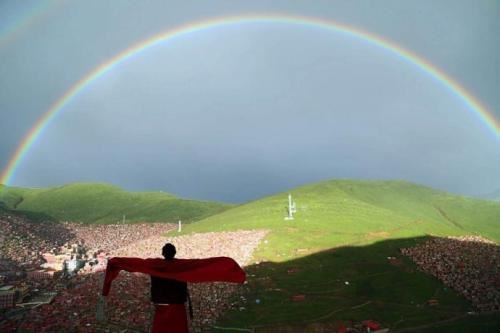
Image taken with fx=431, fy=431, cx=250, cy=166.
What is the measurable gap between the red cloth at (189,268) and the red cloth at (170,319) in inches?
32.3

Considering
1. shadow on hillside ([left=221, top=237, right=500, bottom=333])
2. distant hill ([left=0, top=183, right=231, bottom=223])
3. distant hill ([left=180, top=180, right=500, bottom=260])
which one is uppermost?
distant hill ([left=0, top=183, right=231, bottom=223])

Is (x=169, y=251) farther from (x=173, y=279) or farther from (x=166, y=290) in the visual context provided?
(x=166, y=290)

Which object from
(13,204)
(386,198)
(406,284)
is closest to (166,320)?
(406,284)

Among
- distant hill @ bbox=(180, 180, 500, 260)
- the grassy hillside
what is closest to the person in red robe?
the grassy hillside

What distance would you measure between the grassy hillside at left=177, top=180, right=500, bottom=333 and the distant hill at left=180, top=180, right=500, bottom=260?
0.41 feet

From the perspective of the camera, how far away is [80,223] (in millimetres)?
99625

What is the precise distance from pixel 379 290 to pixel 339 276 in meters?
3.44

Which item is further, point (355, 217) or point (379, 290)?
point (355, 217)

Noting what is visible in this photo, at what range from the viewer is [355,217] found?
51469mm

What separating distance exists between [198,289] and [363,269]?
494 inches

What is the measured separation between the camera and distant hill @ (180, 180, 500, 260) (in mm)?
42312

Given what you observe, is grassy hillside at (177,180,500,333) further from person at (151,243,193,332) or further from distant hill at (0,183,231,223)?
distant hill at (0,183,231,223)

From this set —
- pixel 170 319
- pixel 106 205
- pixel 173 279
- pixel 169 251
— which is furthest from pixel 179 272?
pixel 106 205

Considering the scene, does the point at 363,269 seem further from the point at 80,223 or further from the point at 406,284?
the point at 80,223
